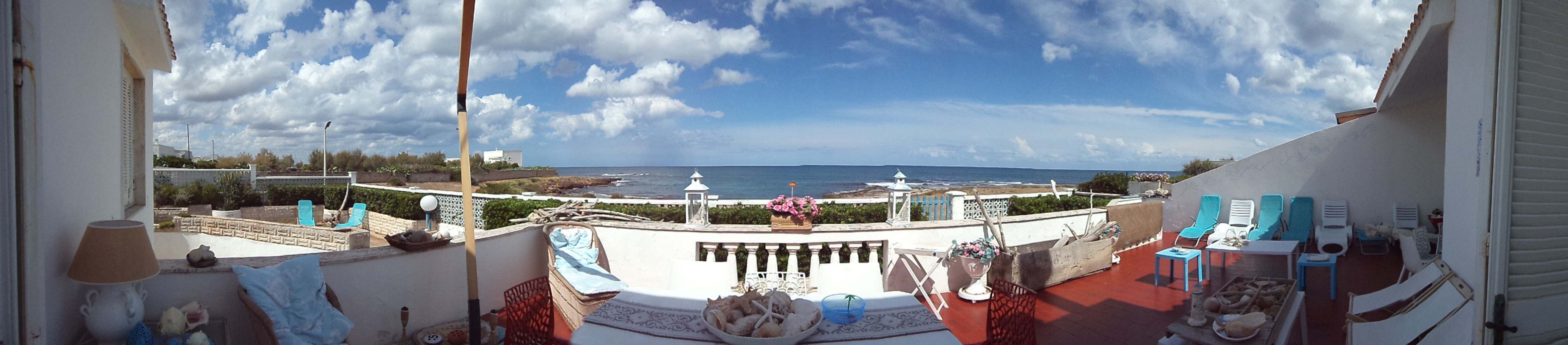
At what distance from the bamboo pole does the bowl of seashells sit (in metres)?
0.86

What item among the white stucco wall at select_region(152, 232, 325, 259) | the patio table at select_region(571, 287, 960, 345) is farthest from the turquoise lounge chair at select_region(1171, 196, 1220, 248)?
the white stucco wall at select_region(152, 232, 325, 259)

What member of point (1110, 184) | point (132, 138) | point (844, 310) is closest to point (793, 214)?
point (844, 310)

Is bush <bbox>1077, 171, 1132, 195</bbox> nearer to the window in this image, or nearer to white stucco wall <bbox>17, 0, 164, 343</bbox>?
white stucco wall <bbox>17, 0, 164, 343</bbox>

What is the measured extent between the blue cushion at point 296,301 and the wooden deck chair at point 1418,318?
493cm

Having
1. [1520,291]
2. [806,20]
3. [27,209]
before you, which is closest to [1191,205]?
[1520,291]

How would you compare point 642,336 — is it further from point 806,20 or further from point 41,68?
point 806,20

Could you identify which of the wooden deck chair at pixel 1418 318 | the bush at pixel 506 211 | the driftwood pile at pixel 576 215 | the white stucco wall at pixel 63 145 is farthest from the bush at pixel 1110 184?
the white stucco wall at pixel 63 145

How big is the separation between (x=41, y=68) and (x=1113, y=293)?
6.60 meters

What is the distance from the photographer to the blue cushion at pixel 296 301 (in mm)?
2580

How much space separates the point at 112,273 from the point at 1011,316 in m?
3.69

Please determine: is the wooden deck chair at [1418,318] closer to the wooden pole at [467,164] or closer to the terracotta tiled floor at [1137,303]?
the terracotta tiled floor at [1137,303]

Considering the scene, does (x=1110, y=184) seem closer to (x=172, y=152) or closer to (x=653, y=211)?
(x=653, y=211)

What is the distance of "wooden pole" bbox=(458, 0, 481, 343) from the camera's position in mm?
1881

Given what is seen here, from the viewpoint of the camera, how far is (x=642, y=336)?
2.28 m
